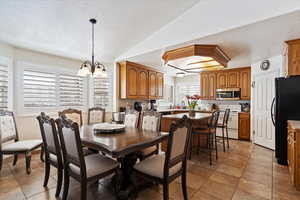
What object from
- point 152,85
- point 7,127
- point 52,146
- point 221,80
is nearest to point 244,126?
point 221,80

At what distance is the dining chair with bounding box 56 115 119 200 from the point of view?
148 cm

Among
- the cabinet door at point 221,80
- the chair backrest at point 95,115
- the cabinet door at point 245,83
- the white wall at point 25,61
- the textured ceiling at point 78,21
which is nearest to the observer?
the textured ceiling at point 78,21

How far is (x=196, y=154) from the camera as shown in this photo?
342 centimetres

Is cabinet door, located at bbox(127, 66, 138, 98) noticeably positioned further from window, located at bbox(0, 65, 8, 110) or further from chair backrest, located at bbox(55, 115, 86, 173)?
chair backrest, located at bbox(55, 115, 86, 173)

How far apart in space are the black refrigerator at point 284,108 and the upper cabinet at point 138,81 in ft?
10.7

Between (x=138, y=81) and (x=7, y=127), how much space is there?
3.09 metres

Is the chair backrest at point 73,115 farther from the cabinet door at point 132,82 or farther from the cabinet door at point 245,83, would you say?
the cabinet door at point 245,83

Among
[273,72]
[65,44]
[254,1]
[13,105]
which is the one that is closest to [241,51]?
[273,72]

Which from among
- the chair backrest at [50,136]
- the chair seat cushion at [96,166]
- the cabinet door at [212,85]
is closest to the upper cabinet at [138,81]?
the cabinet door at [212,85]

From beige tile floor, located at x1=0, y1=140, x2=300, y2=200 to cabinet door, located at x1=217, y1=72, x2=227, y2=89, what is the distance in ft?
9.43

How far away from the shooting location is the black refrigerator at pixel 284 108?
8.80 feet

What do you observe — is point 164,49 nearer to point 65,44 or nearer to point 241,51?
point 241,51

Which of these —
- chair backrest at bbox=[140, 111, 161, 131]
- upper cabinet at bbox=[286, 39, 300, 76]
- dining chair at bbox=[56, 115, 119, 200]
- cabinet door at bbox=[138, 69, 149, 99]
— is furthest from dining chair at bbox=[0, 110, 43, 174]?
upper cabinet at bbox=[286, 39, 300, 76]

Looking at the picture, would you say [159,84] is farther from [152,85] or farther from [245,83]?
[245,83]
